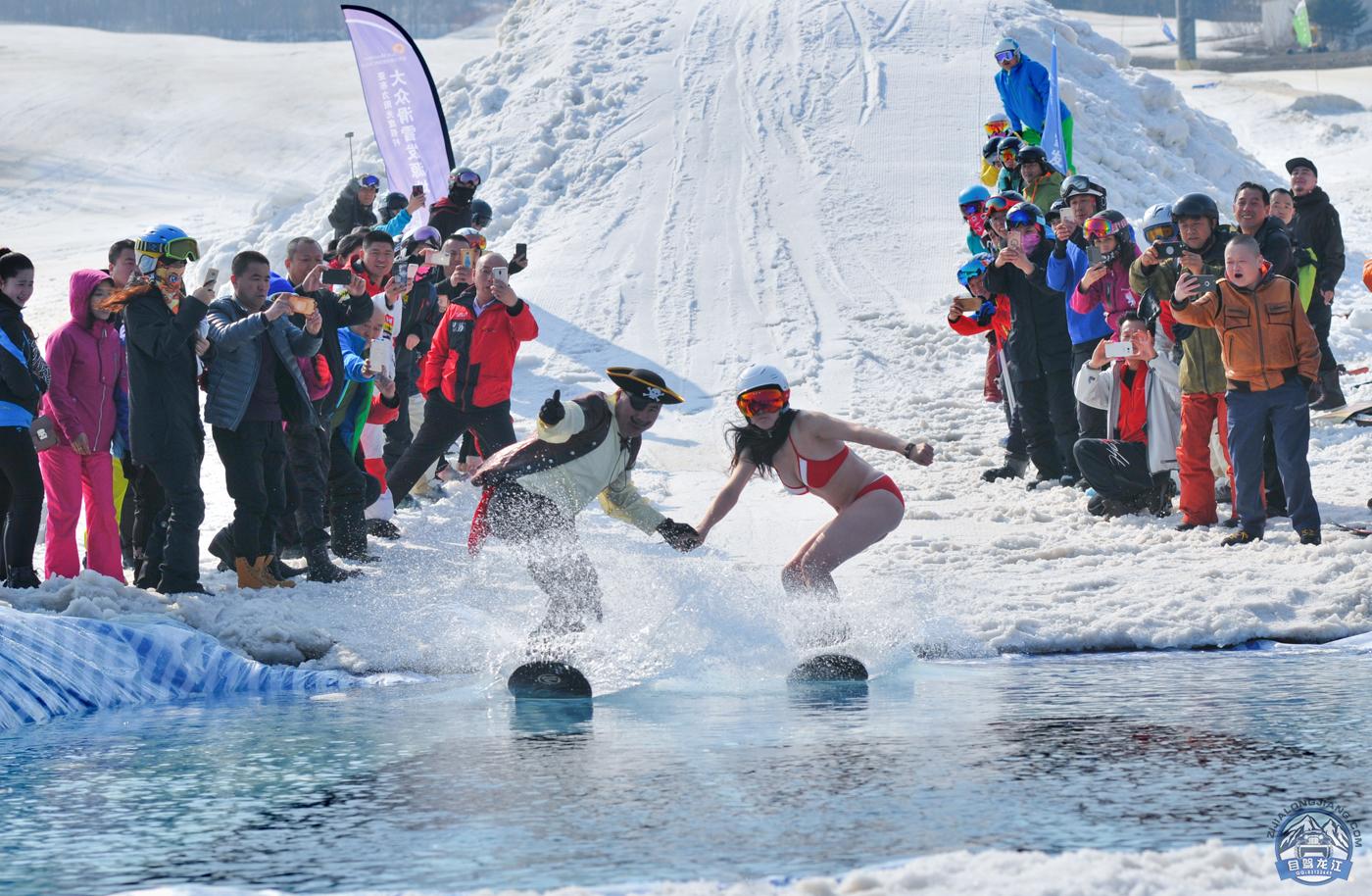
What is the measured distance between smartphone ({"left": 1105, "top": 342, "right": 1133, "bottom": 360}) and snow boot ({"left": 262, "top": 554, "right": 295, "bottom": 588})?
462cm

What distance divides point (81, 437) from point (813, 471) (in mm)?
3305

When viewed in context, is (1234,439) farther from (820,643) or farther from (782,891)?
(782,891)

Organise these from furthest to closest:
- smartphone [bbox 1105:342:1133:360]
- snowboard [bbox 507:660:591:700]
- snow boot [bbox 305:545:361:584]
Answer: smartphone [bbox 1105:342:1133:360] → snow boot [bbox 305:545:361:584] → snowboard [bbox 507:660:591:700]

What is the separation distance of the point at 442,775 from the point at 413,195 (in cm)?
972

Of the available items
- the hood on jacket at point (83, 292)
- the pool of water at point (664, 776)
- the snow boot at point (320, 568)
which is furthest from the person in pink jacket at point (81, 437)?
the pool of water at point (664, 776)

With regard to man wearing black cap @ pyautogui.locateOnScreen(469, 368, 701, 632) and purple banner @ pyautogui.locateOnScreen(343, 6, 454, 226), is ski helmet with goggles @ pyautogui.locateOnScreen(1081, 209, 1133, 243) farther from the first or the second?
purple banner @ pyautogui.locateOnScreen(343, 6, 454, 226)

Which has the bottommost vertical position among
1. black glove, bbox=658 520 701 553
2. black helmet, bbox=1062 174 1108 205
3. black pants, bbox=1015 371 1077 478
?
black glove, bbox=658 520 701 553

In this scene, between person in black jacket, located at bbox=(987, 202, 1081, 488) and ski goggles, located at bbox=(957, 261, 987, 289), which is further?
ski goggles, located at bbox=(957, 261, 987, 289)

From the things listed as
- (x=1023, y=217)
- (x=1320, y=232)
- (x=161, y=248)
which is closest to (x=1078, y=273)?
(x=1023, y=217)

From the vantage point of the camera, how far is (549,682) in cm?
621

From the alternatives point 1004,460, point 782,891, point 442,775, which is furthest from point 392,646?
point 1004,460

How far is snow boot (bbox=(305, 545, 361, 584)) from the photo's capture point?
8.23m

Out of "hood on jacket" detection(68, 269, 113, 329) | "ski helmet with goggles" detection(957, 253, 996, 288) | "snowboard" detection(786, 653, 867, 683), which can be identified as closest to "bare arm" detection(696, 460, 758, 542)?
"snowboard" detection(786, 653, 867, 683)

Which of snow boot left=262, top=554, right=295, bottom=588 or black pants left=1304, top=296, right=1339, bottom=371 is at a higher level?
black pants left=1304, top=296, right=1339, bottom=371
